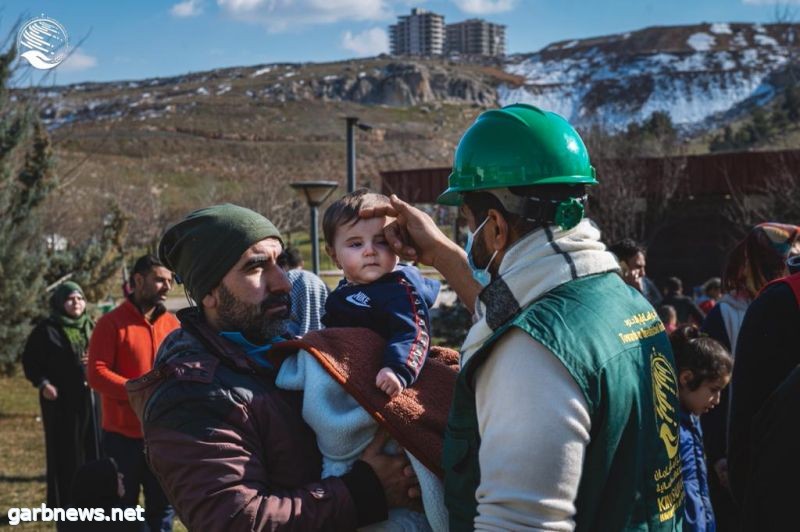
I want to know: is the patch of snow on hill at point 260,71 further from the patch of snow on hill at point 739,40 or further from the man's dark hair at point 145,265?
the man's dark hair at point 145,265

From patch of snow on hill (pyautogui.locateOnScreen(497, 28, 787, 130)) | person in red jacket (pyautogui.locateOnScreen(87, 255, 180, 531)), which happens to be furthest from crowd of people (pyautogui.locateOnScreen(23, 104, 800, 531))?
patch of snow on hill (pyautogui.locateOnScreen(497, 28, 787, 130))

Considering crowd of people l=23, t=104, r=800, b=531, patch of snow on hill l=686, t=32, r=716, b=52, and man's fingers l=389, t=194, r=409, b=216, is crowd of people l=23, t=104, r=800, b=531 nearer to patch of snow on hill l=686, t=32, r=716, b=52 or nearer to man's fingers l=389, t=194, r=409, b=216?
man's fingers l=389, t=194, r=409, b=216

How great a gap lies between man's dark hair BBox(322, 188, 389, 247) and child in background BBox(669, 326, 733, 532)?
6.09 feet

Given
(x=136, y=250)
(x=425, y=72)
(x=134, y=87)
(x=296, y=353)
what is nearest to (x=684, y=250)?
(x=296, y=353)

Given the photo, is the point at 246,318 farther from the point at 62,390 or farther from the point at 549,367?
the point at 62,390

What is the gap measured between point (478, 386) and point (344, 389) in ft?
1.92

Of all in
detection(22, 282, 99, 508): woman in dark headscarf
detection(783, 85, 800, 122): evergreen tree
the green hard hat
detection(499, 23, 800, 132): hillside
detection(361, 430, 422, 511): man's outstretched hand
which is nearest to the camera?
the green hard hat

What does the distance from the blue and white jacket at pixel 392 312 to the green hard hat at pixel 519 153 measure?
1.95ft

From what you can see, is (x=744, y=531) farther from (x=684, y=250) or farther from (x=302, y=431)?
(x=684, y=250)

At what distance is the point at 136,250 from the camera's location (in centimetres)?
4197

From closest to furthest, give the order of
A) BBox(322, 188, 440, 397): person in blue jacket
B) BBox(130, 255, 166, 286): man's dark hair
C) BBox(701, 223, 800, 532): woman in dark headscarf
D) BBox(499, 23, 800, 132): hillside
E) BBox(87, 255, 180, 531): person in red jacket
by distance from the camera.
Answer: BBox(322, 188, 440, 397): person in blue jacket → BBox(701, 223, 800, 532): woman in dark headscarf → BBox(87, 255, 180, 531): person in red jacket → BBox(130, 255, 166, 286): man's dark hair → BBox(499, 23, 800, 132): hillside

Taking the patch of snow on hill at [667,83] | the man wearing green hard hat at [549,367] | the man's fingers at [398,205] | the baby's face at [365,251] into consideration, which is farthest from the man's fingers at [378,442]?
the patch of snow on hill at [667,83]

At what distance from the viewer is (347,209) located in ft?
9.43

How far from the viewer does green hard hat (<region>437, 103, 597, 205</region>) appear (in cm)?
202
